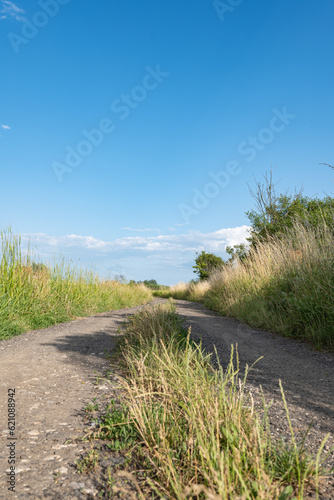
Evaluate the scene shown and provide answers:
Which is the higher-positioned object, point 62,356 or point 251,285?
point 251,285

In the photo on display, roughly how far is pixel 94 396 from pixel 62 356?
67.5 inches

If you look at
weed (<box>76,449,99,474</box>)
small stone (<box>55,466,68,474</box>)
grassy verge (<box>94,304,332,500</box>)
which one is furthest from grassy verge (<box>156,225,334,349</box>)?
small stone (<box>55,466,68,474</box>)

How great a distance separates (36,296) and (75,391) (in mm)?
5072

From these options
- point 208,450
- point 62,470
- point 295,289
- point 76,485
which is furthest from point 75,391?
point 295,289

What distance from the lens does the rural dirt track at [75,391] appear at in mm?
1830

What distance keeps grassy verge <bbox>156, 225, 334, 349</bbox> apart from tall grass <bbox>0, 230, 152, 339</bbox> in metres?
4.09

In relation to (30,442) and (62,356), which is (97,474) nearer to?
(30,442)

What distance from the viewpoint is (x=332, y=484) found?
5.73ft

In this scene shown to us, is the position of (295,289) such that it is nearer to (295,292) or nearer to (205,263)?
(295,292)

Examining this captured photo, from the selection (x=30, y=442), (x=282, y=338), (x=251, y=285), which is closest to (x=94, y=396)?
(x=30, y=442)

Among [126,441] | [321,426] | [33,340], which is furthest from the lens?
[33,340]

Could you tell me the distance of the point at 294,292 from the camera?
6.52 meters

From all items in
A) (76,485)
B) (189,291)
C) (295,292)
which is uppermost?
(189,291)

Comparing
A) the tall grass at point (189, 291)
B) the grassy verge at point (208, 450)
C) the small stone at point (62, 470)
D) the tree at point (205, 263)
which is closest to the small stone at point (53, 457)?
the small stone at point (62, 470)
